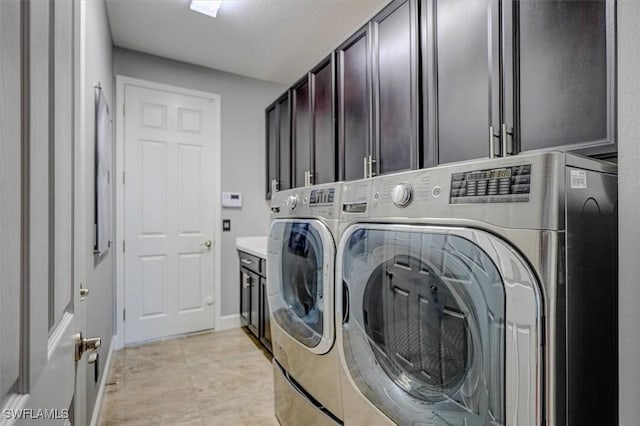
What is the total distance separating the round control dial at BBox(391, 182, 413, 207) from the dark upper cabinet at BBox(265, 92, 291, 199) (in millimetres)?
2021

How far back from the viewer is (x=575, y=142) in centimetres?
104

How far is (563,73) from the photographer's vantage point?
1068mm

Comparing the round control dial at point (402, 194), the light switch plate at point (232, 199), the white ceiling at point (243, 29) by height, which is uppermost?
the white ceiling at point (243, 29)

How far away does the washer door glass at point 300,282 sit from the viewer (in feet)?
4.51

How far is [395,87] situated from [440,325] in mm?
1284

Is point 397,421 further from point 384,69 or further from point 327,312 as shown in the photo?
point 384,69

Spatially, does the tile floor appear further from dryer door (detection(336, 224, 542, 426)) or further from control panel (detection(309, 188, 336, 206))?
control panel (detection(309, 188, 336, 206))

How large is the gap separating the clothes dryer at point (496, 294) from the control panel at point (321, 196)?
293mm

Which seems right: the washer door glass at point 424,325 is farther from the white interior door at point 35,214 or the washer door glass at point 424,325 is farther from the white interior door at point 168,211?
the white interior door at point 168,211

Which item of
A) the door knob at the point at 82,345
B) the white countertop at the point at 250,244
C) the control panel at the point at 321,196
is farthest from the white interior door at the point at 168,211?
the door knob at the point at 82,345

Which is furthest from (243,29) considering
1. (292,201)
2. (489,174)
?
(489,174)

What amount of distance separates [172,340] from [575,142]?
331 centimetres

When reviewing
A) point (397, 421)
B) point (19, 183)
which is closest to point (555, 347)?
point (397, 421)

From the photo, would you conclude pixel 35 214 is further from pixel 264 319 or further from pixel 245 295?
pixel 245 295
